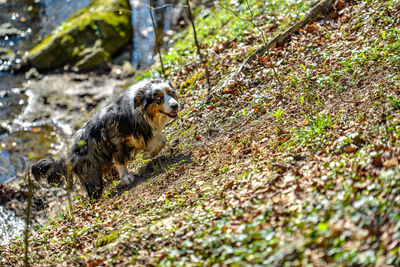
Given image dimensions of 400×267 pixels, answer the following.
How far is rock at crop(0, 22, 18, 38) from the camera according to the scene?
17.0m

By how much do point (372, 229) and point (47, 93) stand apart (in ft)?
41.4

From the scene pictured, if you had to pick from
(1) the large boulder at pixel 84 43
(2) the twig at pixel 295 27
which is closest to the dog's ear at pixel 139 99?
(2) the twig at pixel 295 27

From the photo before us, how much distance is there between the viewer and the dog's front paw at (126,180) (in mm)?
7480

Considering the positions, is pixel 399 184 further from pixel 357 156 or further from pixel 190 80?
pixel 190 80

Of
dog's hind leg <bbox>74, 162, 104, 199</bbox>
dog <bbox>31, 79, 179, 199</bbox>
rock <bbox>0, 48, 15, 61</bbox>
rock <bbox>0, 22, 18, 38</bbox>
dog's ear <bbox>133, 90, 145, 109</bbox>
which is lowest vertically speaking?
dog's hind leg <bbox>74, 162, 104, 199</bbox>

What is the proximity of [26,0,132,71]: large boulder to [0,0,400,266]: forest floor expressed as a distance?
279 inches

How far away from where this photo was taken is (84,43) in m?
15.7

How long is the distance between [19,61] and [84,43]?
8.46 ft

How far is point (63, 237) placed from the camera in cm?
609

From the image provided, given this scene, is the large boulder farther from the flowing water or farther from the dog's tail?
the dog's tail

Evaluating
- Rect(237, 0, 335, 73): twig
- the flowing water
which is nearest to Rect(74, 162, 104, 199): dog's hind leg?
the flowing water

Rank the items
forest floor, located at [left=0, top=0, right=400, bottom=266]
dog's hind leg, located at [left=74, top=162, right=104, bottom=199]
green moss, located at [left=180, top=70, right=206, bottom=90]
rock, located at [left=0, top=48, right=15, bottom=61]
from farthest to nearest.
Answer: rock, located at [left=0, top=48, right=15, bottom=61], green moss, located at [left=180, top=70, right=206, bottom=90], dog's hind leg, located at [left=74, top=162, right=104, bottom=199], forest floor, located at [left=0, top=0, right=400, bottom=266]

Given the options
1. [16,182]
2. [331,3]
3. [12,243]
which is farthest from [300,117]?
[16,182]

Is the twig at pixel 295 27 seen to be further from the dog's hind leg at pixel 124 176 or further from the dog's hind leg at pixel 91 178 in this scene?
the dog's hind leg at pixel 91 178
